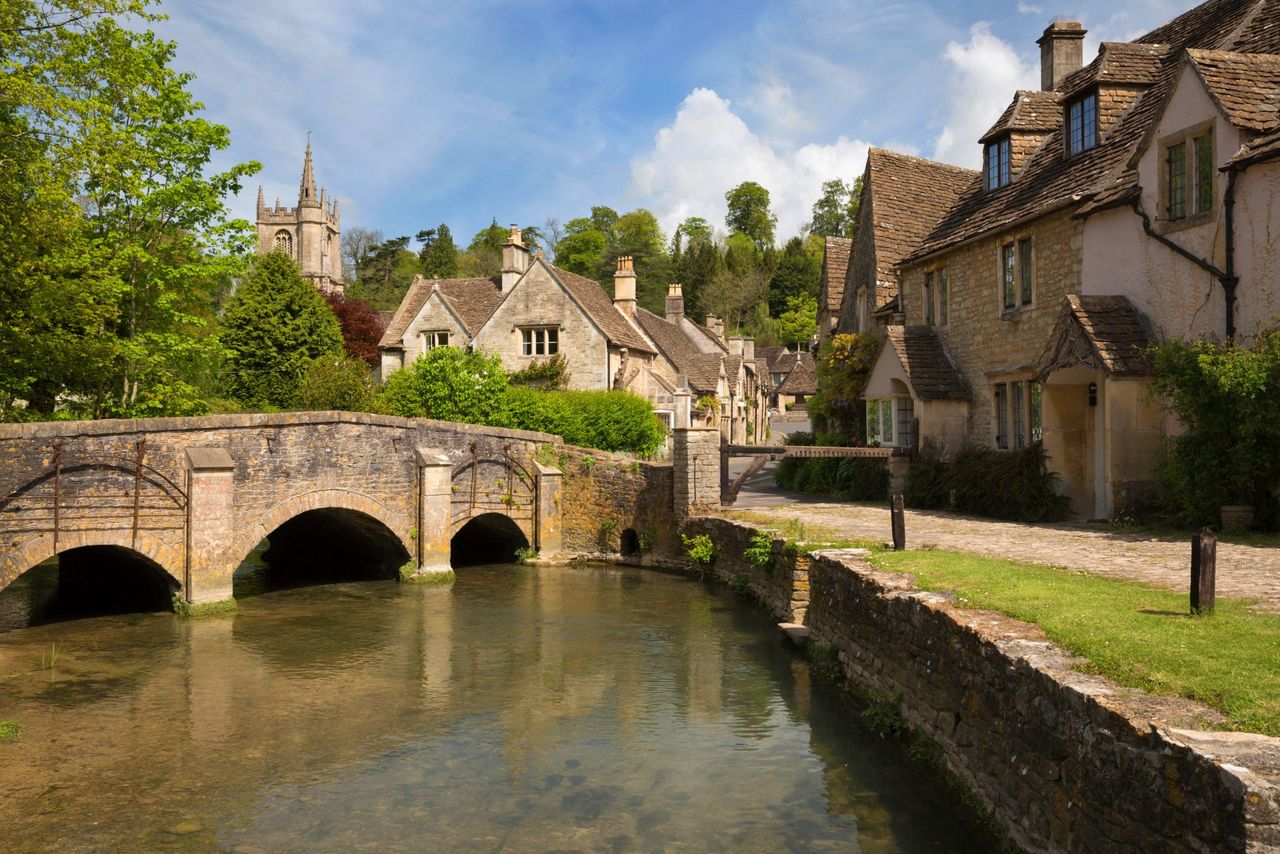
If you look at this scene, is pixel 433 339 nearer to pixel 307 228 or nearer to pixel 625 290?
pixel 625 290

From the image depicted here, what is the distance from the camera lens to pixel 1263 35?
1673cm

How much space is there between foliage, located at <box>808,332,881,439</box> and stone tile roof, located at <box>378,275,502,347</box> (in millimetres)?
17995

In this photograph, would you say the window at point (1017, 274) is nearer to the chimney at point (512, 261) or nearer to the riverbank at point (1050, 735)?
the riverbank at point (1050, 735)

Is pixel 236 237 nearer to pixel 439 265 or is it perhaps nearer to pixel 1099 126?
pixel 1099 126

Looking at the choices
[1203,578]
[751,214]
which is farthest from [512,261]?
[751,214]

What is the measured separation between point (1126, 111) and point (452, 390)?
1905 cm

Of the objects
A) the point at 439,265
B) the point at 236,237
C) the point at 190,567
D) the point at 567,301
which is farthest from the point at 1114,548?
the point at 439,265

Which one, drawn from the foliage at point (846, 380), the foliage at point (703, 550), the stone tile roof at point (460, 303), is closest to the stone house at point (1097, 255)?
the foliage at point (846, 380)

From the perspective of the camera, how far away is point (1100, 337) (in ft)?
52.3

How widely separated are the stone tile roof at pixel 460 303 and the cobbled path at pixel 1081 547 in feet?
79.7

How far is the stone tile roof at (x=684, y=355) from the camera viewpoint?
151 feet

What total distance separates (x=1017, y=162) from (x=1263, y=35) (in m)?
5.92

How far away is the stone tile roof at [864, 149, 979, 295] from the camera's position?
26.8 m

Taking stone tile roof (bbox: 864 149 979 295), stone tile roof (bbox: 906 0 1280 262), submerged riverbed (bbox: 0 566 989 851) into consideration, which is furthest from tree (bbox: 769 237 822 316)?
submerged riverbed (bbox: 0 566 989 851)
